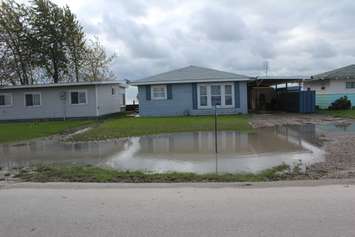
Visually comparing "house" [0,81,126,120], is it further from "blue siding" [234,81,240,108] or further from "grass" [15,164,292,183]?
"grass" [15,164,292,183]

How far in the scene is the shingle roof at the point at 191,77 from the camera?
92.3ft

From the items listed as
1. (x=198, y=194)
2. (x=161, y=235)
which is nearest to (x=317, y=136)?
(x=198, y=194)

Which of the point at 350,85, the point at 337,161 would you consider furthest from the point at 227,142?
the point at 350,85

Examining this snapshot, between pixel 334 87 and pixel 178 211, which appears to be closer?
pixel 178 211

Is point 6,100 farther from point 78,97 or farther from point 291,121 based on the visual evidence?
point 291,121

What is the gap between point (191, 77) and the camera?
28.5 m

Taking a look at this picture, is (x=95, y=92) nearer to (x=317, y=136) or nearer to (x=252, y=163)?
(x=317, y=136)

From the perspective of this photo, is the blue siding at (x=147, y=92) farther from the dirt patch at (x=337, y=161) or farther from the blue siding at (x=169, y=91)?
the dirt patch at (x=337, y=161)

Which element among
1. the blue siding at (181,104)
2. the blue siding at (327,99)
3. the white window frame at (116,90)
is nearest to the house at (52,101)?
the white window frame at (116,90)

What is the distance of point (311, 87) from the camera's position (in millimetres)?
38125

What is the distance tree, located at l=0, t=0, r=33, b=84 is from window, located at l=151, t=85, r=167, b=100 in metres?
16.5

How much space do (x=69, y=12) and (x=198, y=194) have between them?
121 feet

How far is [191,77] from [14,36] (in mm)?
20623

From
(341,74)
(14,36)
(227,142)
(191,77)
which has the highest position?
(14,36)
